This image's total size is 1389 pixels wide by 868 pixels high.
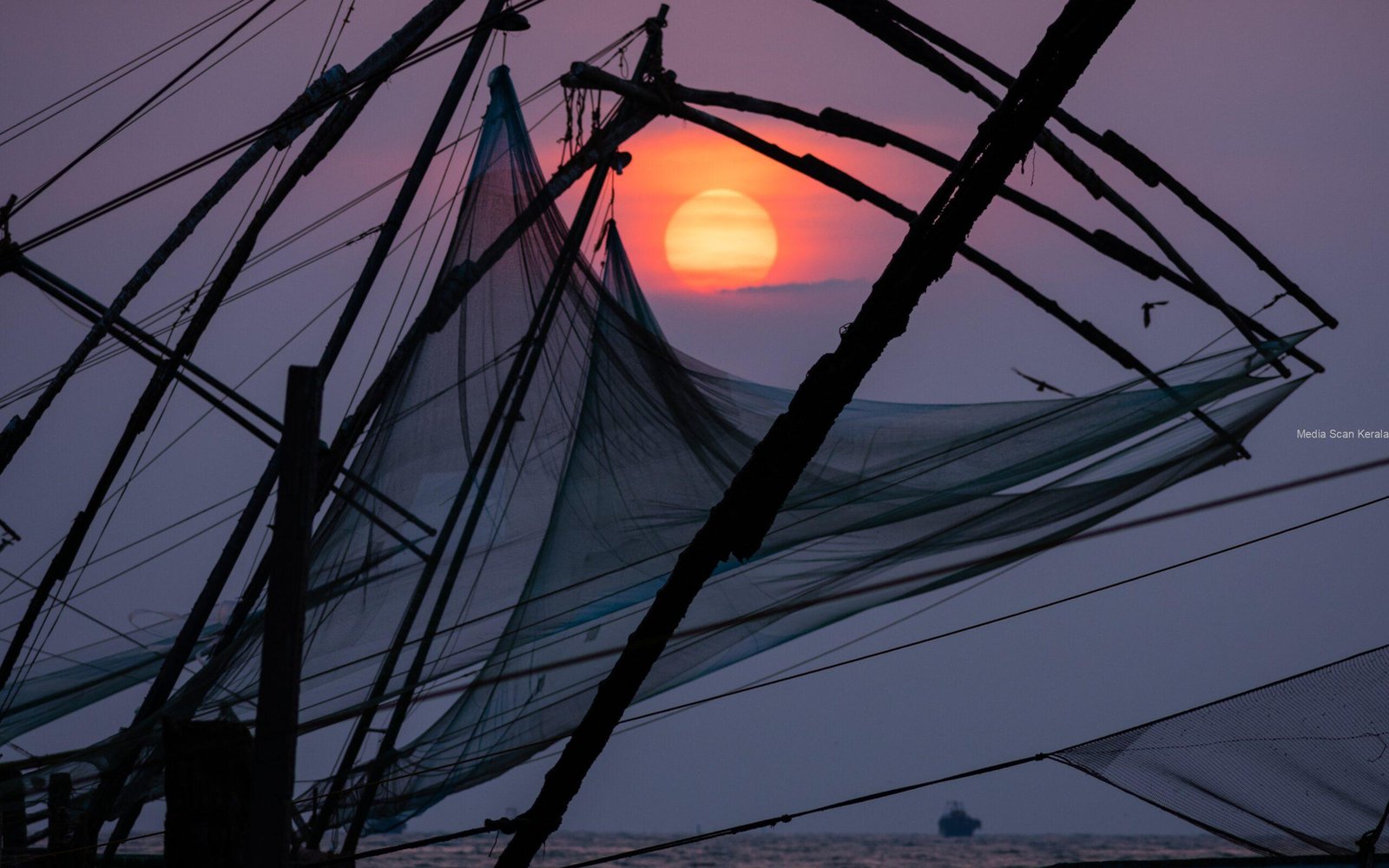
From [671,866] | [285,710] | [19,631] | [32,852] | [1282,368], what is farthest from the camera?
[671,866]

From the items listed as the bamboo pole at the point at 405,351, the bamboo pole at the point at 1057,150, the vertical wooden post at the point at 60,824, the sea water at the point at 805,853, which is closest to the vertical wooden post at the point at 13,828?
the vertical wooden post at the point at 60,824

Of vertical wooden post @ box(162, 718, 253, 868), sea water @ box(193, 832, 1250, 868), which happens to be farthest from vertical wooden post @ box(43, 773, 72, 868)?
sea water @ box(193, 832, 1250, 868)

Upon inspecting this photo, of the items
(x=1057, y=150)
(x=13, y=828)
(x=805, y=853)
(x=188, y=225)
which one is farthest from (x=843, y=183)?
(x=805, y=853)

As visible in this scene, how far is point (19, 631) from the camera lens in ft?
43.7

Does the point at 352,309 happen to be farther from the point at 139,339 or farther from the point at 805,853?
the point at 805,853

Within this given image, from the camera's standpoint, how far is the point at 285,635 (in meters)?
6.25

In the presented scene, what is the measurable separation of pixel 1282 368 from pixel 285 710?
6.36 metres

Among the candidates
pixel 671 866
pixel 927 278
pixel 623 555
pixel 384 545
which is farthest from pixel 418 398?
pixel 671 866

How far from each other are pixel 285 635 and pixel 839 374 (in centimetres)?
233

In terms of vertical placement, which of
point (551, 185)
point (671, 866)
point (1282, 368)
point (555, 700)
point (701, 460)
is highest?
point (671, 866)

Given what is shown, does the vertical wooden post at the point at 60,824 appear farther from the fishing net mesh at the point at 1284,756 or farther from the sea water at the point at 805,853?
the sea water at the point at 805,853

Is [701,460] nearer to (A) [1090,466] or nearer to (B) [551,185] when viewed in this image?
(B) [551,185]

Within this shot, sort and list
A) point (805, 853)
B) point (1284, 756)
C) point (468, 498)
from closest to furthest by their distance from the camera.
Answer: point (1284, 756)
point (468, 498)
point (805, 853)

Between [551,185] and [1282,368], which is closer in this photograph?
[1282,368]
